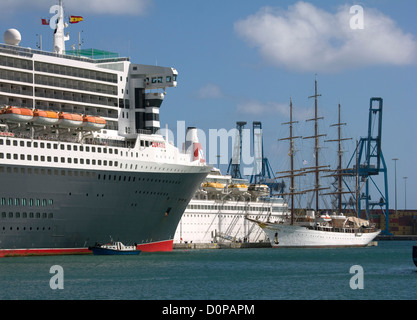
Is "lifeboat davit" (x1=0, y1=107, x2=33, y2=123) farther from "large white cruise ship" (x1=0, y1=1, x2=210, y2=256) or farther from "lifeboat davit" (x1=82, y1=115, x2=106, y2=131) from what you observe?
"lifeboat davit" (x1=82, y1=115, x2=106, y2=131)

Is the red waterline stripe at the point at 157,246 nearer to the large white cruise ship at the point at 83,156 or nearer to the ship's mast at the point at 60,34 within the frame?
the large white cruise ship at the point at 83,156

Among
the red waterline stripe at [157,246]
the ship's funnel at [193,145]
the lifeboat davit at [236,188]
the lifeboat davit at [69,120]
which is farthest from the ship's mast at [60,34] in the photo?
the lifeboat davit at [236,188]

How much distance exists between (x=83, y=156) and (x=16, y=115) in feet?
18.5

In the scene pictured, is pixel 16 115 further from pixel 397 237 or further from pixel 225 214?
pixel 397 237

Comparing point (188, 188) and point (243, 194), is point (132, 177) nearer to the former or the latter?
point (188, 188)

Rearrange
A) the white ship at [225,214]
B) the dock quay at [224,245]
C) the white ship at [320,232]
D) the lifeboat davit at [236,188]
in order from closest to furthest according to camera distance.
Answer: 1. the dock quay at [224,245]
2. the white ship at [225,214]
3. the white ship at [320,232]
4. the lifeboat davit at [236,188]

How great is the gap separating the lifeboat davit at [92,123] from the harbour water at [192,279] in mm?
9476

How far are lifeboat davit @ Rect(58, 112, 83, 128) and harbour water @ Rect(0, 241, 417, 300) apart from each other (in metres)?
9.54

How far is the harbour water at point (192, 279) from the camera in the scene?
4158 centimetres

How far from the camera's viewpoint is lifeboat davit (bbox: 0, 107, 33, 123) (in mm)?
59250

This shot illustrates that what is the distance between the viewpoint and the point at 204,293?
42.6m

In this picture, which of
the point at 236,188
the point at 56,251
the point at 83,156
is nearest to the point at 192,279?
the point at 56,251

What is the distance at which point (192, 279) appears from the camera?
49469mm
